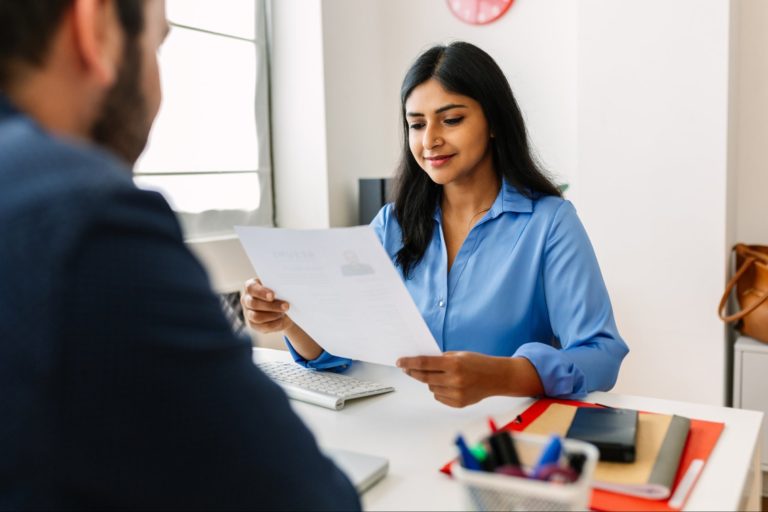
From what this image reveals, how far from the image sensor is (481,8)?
3.11m

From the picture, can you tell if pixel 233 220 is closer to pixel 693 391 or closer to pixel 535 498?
pixel 693 391

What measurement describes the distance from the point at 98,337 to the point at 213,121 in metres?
2.57

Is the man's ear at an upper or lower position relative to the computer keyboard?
upper

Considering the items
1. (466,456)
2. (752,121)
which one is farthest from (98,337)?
(752,121)

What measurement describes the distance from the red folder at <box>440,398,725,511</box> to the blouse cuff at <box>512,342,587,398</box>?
0.07 ft

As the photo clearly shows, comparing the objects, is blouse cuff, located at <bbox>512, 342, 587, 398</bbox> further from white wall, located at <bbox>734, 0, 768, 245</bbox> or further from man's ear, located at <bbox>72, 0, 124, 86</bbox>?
white wall, located at <bbox>734, 0, 768, 245</bbox>

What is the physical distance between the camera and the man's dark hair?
1.51 ft

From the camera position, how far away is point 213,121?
2.83 m

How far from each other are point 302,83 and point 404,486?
2467 millimetres

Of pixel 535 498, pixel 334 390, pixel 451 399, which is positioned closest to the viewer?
pixel 535 498

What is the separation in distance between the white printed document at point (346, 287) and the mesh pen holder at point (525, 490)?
1.21 ft

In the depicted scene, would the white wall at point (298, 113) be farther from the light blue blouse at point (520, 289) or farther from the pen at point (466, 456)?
the pen at point (466, 456)

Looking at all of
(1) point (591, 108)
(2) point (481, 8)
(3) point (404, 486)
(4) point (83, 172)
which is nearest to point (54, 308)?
(4) point (83, 172)

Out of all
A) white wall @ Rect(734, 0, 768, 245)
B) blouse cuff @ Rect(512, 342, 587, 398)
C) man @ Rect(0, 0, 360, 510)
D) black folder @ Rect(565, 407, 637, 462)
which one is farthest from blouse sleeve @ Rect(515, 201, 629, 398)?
white wall @ Rect(734, 0, 768, 245)
